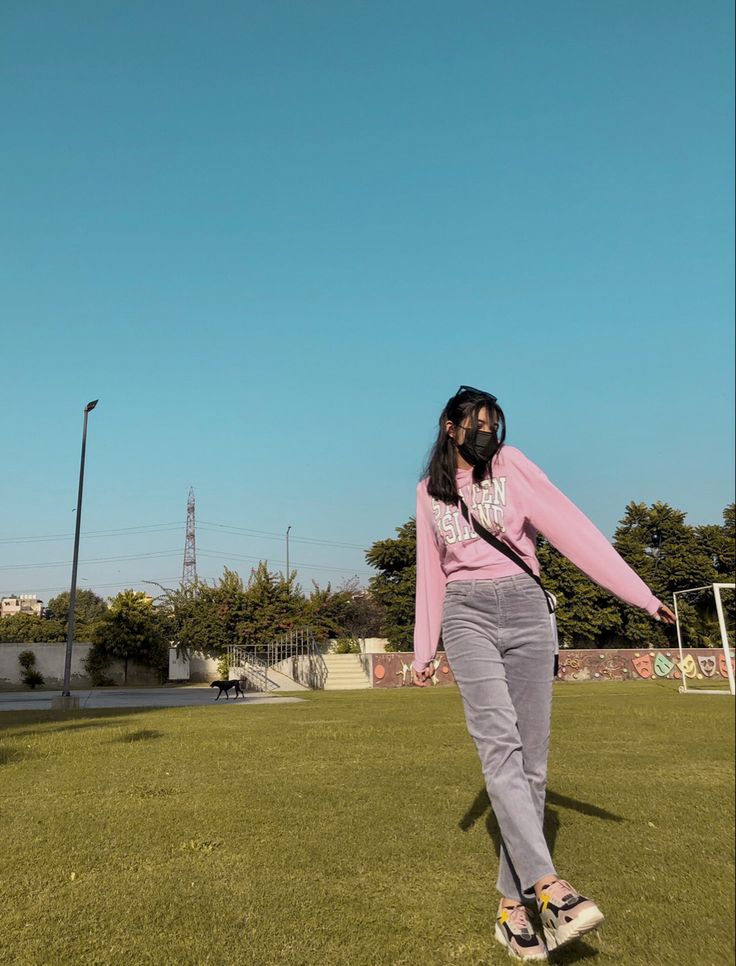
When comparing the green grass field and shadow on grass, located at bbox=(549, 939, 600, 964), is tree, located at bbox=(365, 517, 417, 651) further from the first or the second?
shadow on grass, located at bbox=(549, 939, 600, 964)

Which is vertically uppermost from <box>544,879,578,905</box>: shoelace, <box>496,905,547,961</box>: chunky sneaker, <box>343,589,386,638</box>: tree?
<box>343,589,386,638</box>: tree

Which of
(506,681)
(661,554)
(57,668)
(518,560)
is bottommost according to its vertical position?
(57,668)

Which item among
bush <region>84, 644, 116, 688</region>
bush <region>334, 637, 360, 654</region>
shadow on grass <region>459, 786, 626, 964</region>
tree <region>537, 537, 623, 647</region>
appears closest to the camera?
shadow on grass <region>459, 786, 626, 964</region>

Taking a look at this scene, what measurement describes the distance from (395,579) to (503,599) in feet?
129

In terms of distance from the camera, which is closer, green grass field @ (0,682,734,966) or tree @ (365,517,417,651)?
green grass field @ (0,682,734,966)

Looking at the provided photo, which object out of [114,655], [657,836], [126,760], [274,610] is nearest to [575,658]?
[274,610]

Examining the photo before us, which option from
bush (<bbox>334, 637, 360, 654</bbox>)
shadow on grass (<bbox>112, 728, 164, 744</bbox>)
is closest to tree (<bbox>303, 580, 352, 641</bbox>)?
bush (<bbox>334, 637, 360, 654</bbox>)

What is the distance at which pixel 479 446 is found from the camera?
227cm

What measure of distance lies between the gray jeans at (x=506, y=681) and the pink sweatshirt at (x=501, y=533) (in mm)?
72

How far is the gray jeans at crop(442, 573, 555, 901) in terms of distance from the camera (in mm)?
2184

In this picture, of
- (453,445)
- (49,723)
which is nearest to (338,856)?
(453,445)

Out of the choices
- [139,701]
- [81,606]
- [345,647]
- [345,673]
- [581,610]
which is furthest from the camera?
[81,606]

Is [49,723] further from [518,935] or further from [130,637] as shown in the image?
[130,637]

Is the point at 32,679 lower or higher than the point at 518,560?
lower
